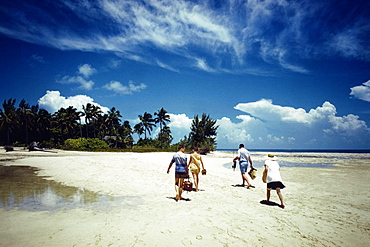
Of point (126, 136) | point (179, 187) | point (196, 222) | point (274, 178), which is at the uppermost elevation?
point (126, 136)

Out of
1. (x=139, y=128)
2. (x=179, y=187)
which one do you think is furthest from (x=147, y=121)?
(x=179, y=187)

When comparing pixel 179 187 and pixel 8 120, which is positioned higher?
pixel 8 120

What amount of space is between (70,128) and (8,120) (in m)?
14.3

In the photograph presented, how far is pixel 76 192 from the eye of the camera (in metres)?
8.58

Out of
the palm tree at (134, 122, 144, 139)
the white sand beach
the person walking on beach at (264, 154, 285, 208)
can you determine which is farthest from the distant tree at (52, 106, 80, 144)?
the person walking on beach at (264, 154, 285, 208)

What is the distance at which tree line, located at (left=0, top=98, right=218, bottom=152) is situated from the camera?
49938mm

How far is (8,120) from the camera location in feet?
156

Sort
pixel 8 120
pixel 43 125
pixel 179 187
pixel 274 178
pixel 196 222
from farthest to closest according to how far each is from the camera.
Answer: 1. pixel 43 125
2. pixel 8 120
3. pixel 179 187
4. pixel 274 178
5. pixel 196 222

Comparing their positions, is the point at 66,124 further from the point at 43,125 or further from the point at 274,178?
the point at 274,178

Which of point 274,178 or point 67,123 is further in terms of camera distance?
point 67,123

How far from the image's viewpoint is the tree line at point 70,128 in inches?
1966

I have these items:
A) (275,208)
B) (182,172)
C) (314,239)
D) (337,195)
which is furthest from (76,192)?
(337,195)

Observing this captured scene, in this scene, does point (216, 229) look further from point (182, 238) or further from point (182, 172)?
point (182, 172)

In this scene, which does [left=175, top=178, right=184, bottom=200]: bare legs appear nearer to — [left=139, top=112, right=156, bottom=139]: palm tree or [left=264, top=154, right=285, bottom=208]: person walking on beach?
[left=264, top=154, right=285, bottom=208]: person walking on beach
